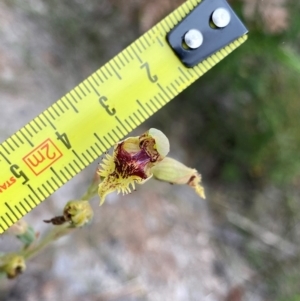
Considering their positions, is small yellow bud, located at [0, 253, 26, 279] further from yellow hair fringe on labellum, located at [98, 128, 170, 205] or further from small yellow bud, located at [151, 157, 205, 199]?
small yellow bud, located at [151, 157, 205, 199]

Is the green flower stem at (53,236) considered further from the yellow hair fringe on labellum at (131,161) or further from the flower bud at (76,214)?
the yellow hair fringe on labellum at (131,161)

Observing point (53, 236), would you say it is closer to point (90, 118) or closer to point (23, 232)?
point (23, 232)

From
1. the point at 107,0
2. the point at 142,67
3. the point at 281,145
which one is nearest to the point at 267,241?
the point at 281,145

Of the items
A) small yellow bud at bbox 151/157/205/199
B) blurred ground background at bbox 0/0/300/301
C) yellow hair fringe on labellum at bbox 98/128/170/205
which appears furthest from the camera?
blurred ground background at bbox 0/0/300/301

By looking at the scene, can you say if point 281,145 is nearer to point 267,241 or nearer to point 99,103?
point 267,241

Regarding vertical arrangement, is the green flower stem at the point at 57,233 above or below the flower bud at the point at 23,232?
below

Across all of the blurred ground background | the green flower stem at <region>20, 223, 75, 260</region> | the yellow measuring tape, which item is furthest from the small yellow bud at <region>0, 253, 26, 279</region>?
the blurred ground background

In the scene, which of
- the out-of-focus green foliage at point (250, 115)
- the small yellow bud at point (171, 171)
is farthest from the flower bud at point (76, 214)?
the out-of-focus green foliage at point (250, 115)
